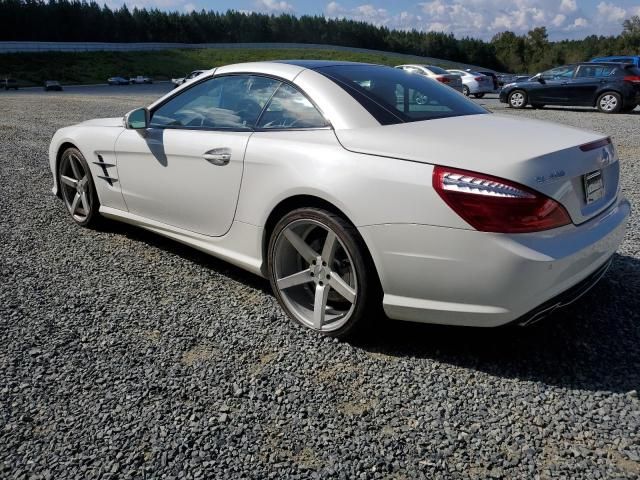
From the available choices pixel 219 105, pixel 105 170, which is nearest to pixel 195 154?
pixel 219 105

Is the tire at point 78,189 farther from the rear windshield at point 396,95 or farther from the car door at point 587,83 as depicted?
the car door at point 587,83

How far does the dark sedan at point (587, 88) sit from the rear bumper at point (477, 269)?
15.1 m

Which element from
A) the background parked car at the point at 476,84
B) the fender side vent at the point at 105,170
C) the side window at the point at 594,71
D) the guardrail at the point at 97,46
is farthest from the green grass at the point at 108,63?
the fender side vent at the point at 105,170

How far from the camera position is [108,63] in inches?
2714

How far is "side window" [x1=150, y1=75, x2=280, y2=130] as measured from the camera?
130 inches

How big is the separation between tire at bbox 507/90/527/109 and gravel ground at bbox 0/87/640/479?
49.6 ft

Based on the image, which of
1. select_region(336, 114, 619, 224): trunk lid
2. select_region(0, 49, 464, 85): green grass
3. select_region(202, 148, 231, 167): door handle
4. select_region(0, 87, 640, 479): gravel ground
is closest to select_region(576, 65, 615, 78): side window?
select_region(0, 87, 640, 479): gravel ground

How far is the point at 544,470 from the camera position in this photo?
199cm

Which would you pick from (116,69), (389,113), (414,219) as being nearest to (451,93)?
(389,113)

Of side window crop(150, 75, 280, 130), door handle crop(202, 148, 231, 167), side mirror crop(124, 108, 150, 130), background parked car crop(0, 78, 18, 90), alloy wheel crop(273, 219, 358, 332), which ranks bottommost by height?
background parked car crop(0, 78, 18, 90)

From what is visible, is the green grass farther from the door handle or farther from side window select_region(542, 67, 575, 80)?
the door handle

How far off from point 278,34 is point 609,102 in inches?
3994

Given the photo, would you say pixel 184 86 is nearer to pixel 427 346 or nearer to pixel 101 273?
pixel 101 273

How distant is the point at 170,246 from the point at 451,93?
2.46m
